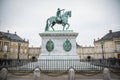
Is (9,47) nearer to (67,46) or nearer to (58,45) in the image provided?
(58,45)

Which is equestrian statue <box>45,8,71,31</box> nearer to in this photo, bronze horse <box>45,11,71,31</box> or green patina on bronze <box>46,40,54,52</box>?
bronze horse <box>45,11,71,31</box>

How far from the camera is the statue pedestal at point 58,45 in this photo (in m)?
16.7

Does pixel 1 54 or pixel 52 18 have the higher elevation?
pixel 52 18

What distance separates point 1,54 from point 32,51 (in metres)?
24.9

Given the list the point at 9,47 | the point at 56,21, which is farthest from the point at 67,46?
the point at 9,47

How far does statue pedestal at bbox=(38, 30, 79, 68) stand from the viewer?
16688mm

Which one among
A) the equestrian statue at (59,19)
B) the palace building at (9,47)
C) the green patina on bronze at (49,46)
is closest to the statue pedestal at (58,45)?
the green patina on bronze at (49,46)

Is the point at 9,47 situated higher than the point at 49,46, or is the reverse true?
the point at 9,47

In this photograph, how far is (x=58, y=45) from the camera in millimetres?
17219

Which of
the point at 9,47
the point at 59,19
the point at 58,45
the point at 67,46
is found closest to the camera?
the point at 67,46

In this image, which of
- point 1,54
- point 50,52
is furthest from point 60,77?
point 1,54

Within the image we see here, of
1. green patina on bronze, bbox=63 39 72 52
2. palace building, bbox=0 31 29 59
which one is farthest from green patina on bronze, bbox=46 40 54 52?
palace building, bbox=0 31 29 59

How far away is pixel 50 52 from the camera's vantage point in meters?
17.0

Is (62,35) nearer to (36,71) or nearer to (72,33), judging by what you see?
(72,33)
